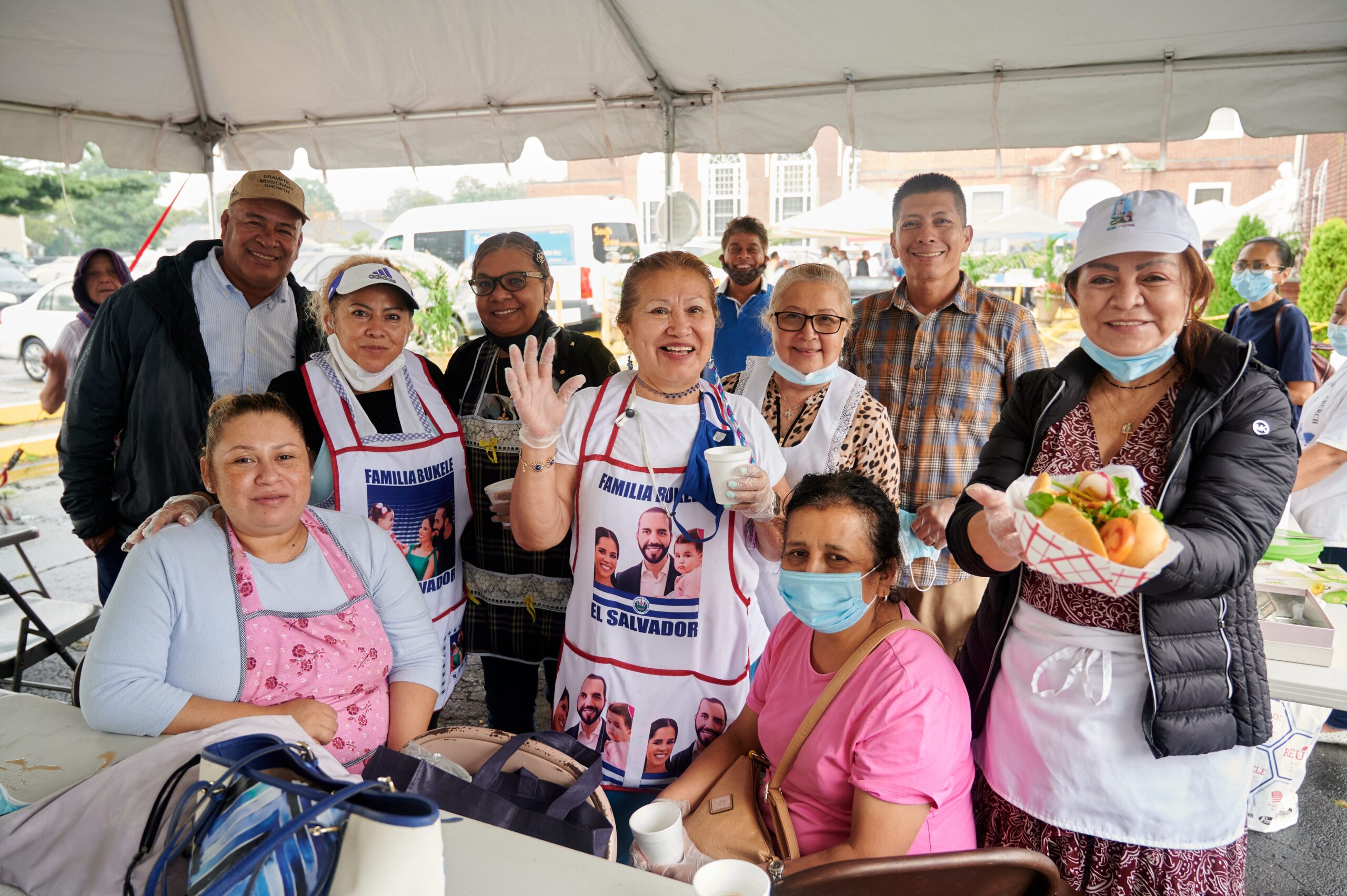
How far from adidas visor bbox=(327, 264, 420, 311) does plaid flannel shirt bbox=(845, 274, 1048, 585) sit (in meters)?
1.91

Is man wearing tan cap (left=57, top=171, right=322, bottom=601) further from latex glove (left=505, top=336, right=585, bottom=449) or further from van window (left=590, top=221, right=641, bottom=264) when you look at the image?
van window (left=590, top=221, right=641, bottom=264)

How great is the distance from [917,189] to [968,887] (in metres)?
2.73

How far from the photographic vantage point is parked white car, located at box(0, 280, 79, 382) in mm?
Answer: 13094

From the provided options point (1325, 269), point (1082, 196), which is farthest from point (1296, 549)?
point (1082, 196)

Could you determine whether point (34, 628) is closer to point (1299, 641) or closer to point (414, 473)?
point (414, 473)

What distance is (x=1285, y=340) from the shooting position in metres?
5.21

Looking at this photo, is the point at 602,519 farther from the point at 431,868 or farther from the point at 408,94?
the point at 408,94

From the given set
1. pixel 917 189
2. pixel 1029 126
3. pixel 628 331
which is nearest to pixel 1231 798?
pixel 628 331

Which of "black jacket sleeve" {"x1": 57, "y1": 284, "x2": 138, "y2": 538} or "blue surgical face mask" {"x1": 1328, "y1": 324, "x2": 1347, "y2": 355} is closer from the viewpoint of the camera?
"black jacket sleeve" {"x1": 57, "y1": 284, "x2": 138, "y2": 538}

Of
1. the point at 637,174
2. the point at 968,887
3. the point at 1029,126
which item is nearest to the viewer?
the point at 968,887

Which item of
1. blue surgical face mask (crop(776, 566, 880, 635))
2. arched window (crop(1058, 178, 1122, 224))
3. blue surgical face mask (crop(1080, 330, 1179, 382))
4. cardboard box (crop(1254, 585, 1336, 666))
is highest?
arched window (crop(1058, 178, 1122, 224))

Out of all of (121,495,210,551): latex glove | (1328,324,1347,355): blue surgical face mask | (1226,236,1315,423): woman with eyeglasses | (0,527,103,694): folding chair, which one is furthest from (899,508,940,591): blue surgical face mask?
(1226,236,1315,423): woman with eyeglasses

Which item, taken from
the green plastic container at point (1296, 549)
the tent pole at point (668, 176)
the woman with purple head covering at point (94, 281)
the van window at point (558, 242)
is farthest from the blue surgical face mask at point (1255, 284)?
the van window at point (558, 242)

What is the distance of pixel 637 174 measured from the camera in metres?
29.6
